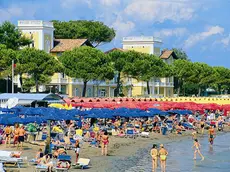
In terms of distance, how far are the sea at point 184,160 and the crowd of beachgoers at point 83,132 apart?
125 cm

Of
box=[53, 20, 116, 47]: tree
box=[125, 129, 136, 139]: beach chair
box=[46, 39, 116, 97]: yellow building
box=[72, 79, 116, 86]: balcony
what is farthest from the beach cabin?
box=[53, 20, 116, 47]: tree

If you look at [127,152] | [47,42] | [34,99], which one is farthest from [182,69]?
[127,152]

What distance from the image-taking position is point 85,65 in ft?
242

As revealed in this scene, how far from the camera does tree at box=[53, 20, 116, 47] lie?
96637mm

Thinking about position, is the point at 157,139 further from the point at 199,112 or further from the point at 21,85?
the point at 21,85

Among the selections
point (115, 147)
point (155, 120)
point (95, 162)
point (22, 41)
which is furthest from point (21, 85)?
point (95, 162)

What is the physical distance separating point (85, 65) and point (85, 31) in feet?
82.6

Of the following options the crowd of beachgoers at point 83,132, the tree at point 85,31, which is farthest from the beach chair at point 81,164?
the tree at point 85,31

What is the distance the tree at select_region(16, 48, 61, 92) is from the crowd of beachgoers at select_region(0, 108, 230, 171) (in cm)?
1945

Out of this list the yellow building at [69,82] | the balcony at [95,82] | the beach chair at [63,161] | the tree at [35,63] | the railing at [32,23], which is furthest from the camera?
the balcony at [95,82]

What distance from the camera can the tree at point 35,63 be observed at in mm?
68812

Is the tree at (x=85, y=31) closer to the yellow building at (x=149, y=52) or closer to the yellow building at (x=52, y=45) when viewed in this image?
the yellow building at (x=149, y=52)

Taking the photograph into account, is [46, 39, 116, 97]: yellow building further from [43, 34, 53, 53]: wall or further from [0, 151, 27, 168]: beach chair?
[0, 151, 27, 168]: beach chair

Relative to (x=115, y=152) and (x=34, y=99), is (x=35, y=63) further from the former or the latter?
(x=115, y=152)
